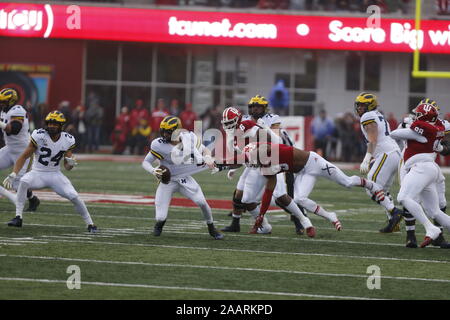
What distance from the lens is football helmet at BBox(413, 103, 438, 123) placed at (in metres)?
10.6

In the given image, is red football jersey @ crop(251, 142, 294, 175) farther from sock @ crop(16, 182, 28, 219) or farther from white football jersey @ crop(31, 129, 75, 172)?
sock @ crop(16, 182, 28, 219)

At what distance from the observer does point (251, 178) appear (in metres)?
11.9

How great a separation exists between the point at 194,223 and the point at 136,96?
19.4m

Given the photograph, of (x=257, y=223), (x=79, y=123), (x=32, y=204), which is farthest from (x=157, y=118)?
(x=257, y=223)

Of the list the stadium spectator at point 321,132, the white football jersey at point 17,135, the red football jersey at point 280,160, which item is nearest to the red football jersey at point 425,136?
the red football jersey at point 280,160

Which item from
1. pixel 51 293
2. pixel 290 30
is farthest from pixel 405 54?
pixel 51 293

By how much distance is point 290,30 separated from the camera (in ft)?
99.1

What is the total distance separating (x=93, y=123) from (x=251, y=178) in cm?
1801

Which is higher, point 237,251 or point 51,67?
point 51,67

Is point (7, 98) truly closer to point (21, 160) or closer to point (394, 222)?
point (21, 160)

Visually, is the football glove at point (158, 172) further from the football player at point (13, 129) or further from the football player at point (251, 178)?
the football player at point (13, 129)

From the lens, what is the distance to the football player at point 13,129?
1330 cm

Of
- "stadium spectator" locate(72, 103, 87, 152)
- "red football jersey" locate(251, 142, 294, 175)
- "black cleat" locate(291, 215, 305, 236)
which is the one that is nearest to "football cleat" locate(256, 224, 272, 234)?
"black cleat" locate(291, 215, 305, 236)
